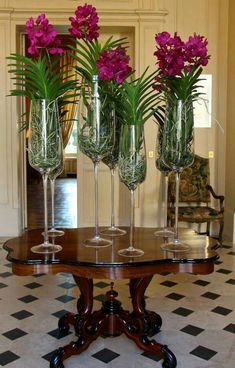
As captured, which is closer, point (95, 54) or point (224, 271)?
point (95, 54)

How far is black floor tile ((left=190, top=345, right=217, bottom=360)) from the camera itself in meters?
2.85

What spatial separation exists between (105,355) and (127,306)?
83 cm

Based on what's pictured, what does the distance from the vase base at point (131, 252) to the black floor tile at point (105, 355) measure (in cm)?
79

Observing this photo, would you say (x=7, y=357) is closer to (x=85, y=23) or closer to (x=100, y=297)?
(x=100, y=297)

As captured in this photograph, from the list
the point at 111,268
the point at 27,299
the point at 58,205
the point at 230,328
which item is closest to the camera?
the point at 111,268

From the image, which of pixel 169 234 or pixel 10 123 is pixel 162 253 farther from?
pixel 10 123

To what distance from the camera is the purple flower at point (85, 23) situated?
2.42 m

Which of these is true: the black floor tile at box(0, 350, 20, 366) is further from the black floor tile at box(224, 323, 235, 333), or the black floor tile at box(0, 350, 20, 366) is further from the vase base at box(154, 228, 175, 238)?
the black floor tile at box(224, 323, 235, 333)

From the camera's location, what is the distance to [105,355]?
2846 mm

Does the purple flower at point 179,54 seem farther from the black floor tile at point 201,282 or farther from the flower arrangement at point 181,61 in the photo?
the black floor tile at point 201,282

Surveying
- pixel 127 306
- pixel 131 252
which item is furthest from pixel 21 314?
pixel 131 252

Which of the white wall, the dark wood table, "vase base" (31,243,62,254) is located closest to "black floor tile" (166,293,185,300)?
the dark wood table

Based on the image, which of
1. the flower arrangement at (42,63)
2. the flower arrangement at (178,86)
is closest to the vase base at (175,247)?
the flower arrangement at (178,86)

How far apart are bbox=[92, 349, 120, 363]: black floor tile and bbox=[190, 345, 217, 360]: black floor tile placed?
500 millimetres
